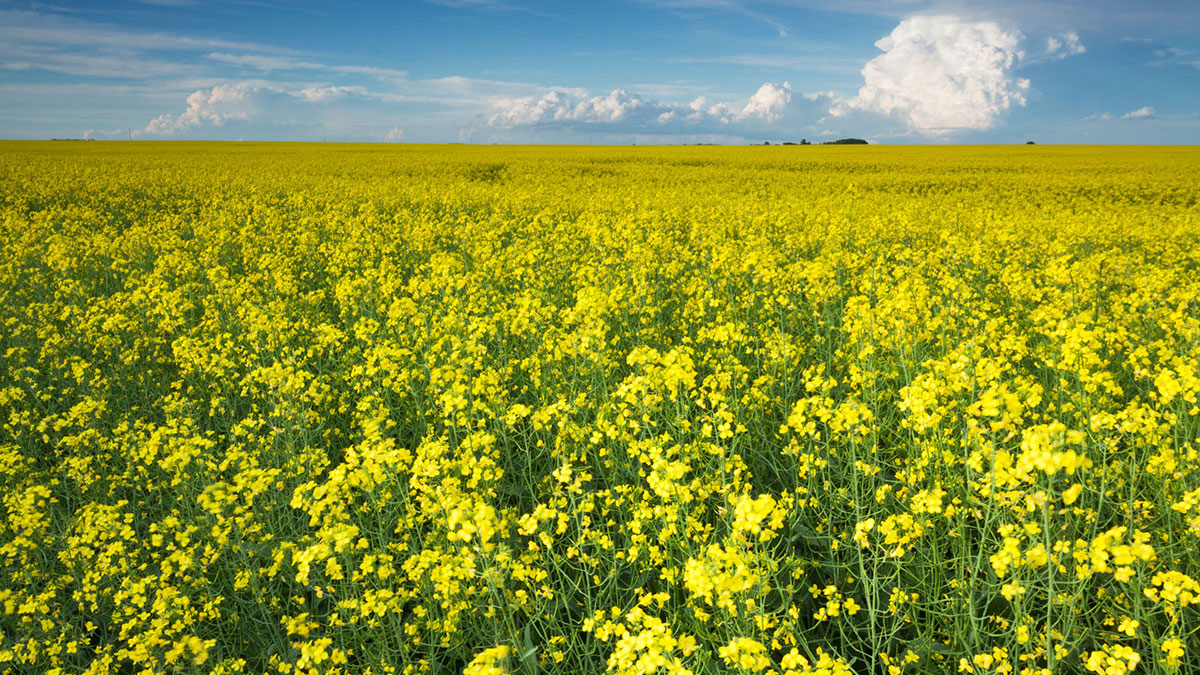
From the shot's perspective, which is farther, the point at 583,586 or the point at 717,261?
the point at 717,261

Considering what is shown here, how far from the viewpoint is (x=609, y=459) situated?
3.91m

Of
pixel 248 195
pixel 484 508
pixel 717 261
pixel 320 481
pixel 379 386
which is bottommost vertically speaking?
pixel 320 481

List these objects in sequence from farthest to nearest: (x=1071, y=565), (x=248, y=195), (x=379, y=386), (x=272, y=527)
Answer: (x=248, y=195), (x=379, y=386), (x=272, y=527), (x=1071, y=565)

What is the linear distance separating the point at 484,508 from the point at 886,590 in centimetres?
224

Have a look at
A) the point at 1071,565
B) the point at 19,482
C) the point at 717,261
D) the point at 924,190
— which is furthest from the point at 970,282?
the point at 924,190

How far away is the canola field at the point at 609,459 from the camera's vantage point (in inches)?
105

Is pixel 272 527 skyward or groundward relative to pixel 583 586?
skyward

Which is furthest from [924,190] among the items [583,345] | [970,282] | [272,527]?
[272,527]

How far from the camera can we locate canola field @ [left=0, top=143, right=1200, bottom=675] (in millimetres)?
2668

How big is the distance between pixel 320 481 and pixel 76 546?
1.46m

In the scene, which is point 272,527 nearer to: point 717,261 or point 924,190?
point 717,261

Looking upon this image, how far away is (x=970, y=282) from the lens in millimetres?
7754

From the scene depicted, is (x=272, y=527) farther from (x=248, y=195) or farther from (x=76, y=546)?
(x=248, y=195)

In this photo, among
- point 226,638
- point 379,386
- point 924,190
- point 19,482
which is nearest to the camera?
point 226,638
